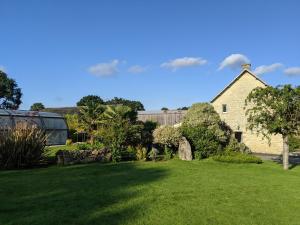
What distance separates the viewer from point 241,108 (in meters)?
33.8

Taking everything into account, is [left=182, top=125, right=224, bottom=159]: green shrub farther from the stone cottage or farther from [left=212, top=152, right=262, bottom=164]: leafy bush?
the stone cottage

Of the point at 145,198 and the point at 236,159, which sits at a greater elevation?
the point at 236,159

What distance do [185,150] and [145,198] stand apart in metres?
12.5

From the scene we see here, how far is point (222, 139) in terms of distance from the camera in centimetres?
2462

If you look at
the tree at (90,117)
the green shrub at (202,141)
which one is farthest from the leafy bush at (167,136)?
the tree at (90,117)

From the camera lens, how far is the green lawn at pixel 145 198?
796cm

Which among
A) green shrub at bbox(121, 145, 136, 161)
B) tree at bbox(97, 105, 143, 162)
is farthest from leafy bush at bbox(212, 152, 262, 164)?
tree at bbox(97, 105, 143, 162)

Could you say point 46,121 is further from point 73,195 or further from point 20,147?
point 73,195

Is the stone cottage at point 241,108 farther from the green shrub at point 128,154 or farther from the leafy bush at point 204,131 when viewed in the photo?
the green shrub at point 128,154

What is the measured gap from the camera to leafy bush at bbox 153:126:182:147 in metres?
23.0

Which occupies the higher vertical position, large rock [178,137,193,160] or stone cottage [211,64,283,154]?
stone cottage [211,64,283,154]

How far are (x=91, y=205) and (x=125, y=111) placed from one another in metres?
13.7

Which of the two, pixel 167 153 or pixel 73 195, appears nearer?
pixel 73 195

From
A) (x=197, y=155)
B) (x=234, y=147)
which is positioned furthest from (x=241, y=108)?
(x=197, y=155)
